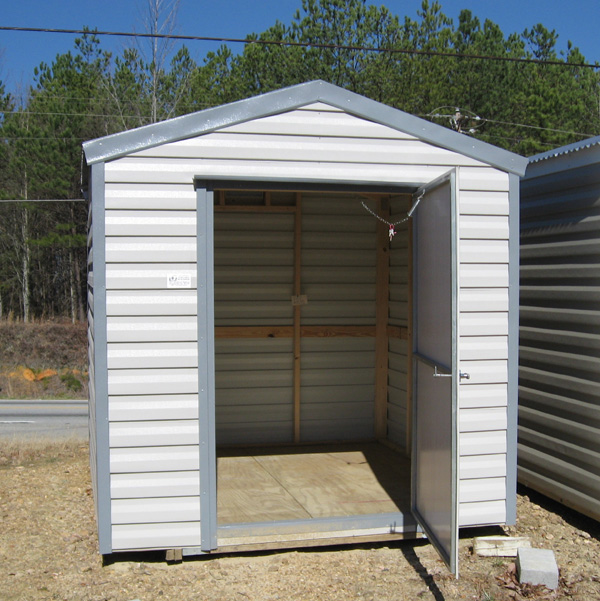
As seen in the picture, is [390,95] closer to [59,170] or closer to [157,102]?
[157,102]

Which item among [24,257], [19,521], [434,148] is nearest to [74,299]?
[24,257]

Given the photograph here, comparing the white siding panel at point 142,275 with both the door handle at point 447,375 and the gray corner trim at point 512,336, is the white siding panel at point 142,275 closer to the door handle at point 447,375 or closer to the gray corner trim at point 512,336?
the door handle at point 447,375

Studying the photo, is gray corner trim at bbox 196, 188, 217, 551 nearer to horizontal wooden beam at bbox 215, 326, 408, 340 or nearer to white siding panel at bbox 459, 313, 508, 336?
white siding panel at bbox 459, 313, 508, 336

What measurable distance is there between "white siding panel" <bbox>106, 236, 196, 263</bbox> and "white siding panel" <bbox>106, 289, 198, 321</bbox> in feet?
0.66

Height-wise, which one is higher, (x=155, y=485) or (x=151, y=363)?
(x=151, y=363)

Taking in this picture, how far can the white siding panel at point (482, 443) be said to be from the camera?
4852 millimetres

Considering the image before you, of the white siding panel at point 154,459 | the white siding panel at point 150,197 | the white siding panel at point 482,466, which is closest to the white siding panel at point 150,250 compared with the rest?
the white siding panel at point 150,197

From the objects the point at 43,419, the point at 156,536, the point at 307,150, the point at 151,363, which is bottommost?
the point at 43,419

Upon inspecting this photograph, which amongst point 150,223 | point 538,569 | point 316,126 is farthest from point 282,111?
point 538,569

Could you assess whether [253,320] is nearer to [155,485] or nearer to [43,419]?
[155,485]

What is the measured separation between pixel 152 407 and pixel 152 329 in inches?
19.5

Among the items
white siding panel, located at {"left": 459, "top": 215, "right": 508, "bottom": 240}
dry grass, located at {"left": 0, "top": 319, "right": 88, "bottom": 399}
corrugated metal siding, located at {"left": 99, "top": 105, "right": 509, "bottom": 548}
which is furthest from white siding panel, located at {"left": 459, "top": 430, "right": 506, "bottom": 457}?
dry grass, located at {"left": 0, "top": 319, "right": 88, "bottom": 399}

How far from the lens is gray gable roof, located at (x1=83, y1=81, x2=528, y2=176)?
175 inches

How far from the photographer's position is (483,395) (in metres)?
4.87
